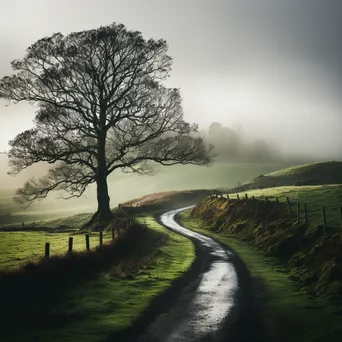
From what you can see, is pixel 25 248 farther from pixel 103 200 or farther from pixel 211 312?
pixel 211 312

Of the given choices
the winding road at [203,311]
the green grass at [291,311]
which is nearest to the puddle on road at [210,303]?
the winding road at [203,311]

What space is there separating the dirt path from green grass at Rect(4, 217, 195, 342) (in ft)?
3.99

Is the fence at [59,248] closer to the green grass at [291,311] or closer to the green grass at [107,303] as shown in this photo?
the green grass at [107,303]

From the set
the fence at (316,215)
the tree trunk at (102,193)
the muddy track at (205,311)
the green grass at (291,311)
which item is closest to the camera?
the green grass at (291,311)

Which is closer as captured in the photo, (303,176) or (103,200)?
(103,200)

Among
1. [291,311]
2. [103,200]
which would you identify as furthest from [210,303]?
[103,200]

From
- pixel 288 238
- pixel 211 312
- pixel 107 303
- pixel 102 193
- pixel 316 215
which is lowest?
pixel 211 312

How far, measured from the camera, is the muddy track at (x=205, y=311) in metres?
12.6

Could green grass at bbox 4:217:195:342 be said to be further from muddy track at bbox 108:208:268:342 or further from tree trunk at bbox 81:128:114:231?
tree trunk at bbox 81:128:114:231

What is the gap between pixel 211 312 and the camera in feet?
49.5

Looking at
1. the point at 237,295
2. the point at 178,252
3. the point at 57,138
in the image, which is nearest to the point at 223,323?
the point at 237,295

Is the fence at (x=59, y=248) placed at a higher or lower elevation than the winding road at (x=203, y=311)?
higher

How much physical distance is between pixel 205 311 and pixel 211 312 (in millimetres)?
284

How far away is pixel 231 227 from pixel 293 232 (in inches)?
583
